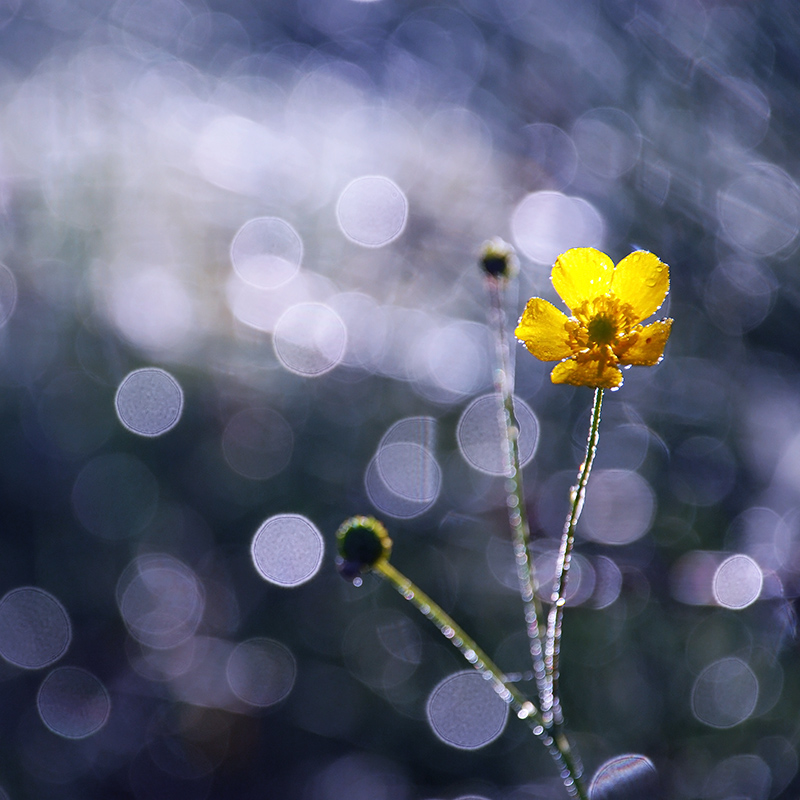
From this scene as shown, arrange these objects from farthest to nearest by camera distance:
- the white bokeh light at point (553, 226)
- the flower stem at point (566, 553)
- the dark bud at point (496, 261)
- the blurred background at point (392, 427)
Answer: the white bokeh light at point (553, 226) < the blurred background at point (392, 427) < the dark bud at point (496, 261) < the flower stem at point (566, 553)

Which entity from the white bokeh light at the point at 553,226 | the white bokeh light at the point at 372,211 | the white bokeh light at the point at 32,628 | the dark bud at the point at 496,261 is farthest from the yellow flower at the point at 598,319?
the white bokeh light at the point at 372,211

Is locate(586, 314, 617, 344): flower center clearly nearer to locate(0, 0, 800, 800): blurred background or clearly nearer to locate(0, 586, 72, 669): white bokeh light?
locate(0, 0, 800, 800): blurred background

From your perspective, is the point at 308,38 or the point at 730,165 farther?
the point at 308,38

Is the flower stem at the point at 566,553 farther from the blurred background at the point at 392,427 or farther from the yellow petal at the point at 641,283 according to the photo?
the blurred background at the point at 392,427

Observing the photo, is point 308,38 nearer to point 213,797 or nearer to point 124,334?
point 124,334

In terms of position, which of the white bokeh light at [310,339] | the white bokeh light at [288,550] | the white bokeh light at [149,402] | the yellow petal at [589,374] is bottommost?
the white bokeh light at [288,550]

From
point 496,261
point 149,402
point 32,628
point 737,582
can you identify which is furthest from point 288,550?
point 496,261

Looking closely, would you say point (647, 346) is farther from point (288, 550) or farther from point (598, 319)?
point (288, 550)

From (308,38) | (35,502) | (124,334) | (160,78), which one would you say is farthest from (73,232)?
(308,38)
